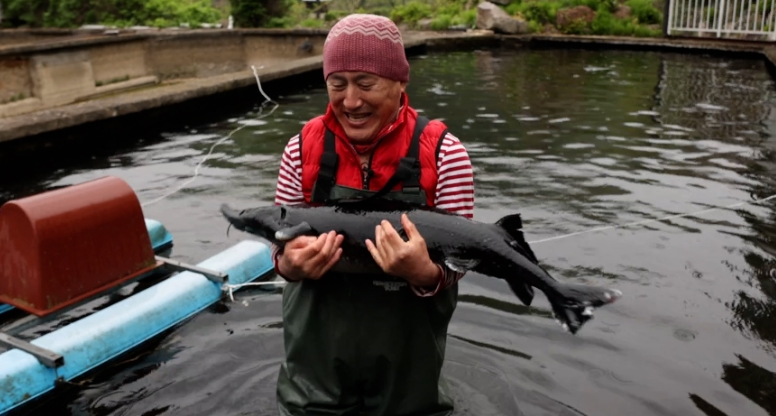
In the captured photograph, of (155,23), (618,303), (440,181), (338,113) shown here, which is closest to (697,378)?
(618,303)

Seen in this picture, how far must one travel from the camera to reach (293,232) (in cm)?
256

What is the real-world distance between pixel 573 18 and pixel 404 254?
26207mm

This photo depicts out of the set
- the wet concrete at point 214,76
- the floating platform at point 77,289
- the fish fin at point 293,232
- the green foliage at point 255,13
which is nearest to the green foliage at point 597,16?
the wet concrete at point 214,76

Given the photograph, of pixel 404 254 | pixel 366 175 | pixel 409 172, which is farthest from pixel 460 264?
pixel 366 175

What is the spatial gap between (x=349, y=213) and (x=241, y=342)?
230cm

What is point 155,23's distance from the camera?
26125 mm

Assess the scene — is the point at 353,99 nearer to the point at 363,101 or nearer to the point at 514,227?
the point at 363,101

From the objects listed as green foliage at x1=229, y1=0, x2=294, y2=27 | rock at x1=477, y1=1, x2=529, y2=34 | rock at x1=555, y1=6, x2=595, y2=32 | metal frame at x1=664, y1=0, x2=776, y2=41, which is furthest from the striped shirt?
rock at x1=555, y1=6, x2=595, y2=32

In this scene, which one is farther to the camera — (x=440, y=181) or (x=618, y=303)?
(x=618, y=303)

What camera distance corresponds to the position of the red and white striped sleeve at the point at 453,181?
8.89ft

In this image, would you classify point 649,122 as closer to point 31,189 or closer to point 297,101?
point 297,101

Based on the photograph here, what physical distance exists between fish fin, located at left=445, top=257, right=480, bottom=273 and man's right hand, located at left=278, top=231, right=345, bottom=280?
415mm

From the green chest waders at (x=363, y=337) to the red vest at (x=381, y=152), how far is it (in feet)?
0.10

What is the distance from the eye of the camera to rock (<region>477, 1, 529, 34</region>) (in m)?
25.6
